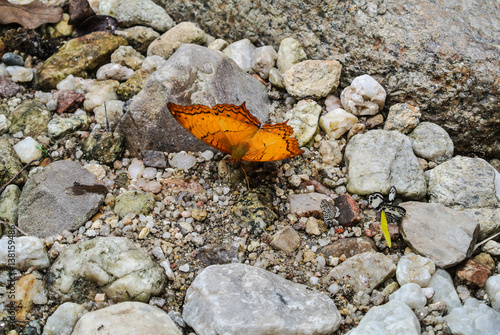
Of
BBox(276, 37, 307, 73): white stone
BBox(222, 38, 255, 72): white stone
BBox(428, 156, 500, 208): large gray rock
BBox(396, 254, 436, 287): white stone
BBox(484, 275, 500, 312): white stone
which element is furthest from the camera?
BBox(222, 38, 255, 72): white stone

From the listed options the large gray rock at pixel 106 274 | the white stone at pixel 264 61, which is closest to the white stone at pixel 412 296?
the large gray rock at pixel 106 274

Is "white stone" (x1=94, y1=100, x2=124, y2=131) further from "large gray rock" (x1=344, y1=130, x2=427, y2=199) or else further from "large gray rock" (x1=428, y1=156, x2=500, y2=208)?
"large gray rock" (x1=428, y1=156, x2=500, y2=208)

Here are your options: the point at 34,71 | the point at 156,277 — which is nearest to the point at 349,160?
the point at 156,277

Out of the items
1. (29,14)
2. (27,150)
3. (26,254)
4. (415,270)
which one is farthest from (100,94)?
(415,270)

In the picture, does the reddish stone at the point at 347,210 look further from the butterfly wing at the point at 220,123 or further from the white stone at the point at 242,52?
the white stone at the point at 242,52

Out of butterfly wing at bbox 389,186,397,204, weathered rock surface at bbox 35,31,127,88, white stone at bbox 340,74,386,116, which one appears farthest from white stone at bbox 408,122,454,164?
weathered rock surface at bbox 35,31,127,88

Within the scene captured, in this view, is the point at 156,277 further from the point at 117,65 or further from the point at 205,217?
the point at 117,65

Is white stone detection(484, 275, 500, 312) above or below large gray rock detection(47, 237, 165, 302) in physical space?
above

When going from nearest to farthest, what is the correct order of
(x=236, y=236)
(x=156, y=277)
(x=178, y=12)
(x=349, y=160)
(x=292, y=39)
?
(x=156, y=277), (x=236, y=236), (x=349, y=160), (x=292, y=39), (x=178, y=12)
